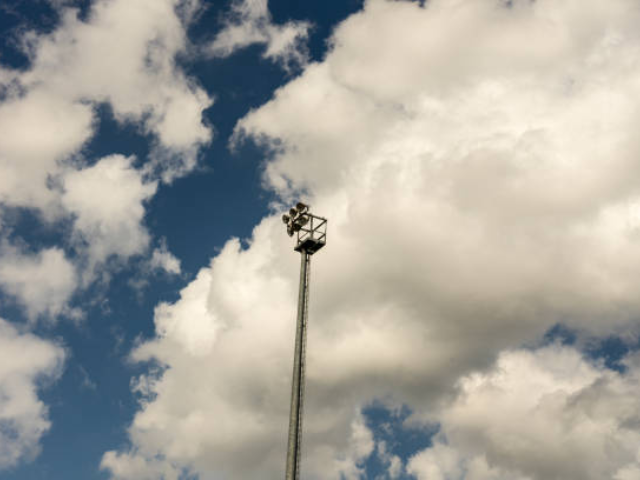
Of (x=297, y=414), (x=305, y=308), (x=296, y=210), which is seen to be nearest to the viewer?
(x=297, y=414)

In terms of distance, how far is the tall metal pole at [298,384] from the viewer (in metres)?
30.2

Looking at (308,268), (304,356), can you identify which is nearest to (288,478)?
(304,356)

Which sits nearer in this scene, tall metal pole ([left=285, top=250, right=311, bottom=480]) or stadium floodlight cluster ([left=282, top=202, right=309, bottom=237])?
tall metal pole ([left=285, top=250, right=311, bottom=480])

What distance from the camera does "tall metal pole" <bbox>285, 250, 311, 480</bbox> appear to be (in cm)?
3017

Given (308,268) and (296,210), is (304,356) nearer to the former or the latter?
(308,268)

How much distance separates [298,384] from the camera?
3241 cm

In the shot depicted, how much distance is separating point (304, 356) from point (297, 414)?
10.7 ft

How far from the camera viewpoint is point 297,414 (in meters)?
31.5

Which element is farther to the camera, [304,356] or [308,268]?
[308,268]

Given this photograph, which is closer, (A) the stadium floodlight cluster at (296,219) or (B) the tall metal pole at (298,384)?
(B) the tall metal pole at (298,384)

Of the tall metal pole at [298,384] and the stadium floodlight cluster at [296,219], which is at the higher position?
the stadium floodlight cluster at [296,219]

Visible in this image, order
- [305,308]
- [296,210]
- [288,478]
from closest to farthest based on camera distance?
[288,478], [305,308], [296,210]

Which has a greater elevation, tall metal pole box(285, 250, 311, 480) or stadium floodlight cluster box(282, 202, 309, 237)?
stadium floodlight cluster box(282, 202, 309, 237)

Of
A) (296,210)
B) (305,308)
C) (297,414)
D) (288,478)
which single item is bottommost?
(288,478)
